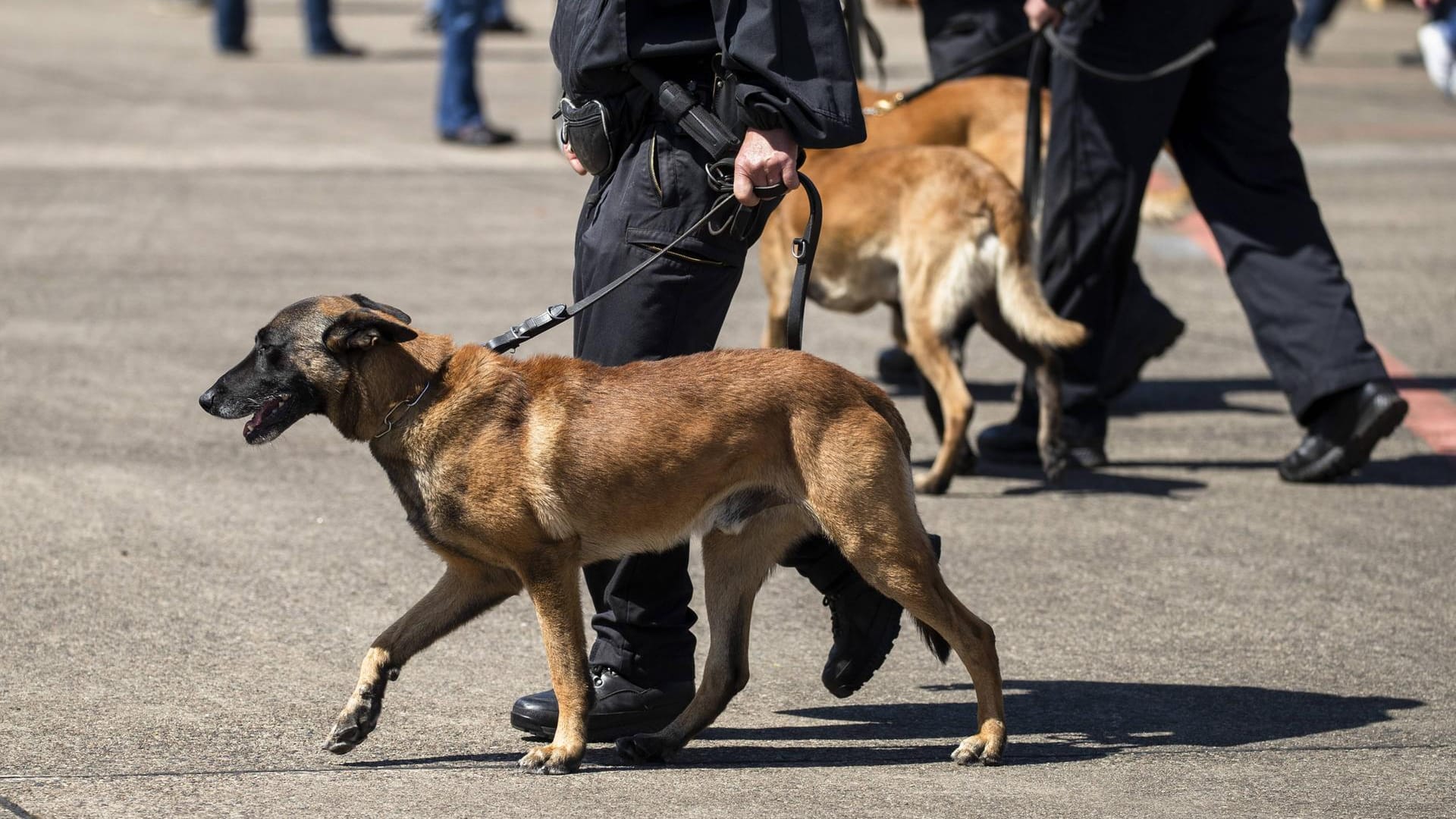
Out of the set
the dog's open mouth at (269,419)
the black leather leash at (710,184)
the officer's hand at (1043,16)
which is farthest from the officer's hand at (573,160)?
the officer's hand at (1043,16)

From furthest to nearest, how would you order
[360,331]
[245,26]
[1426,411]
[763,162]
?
[245,26] < [1426,411] < [763,162] < [360,331]

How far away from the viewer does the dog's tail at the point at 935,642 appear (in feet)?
13.6

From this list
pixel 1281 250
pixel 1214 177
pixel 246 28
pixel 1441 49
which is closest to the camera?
pixel 1281 250

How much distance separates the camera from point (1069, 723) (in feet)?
14.2

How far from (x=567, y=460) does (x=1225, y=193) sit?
3583 millimetres

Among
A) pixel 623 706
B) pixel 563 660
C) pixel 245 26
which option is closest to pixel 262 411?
pixel 563 660

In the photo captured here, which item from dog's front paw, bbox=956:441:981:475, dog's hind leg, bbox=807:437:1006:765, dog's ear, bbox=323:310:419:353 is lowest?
dog's front paw, bbox=956:441:981:475

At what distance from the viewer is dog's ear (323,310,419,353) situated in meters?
3.80

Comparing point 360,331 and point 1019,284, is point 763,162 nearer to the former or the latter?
point 360,331

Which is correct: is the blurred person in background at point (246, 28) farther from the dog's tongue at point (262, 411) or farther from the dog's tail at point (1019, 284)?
the dog's tongue at point (262, 411)

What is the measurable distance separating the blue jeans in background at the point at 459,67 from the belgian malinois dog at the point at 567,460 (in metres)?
8.92

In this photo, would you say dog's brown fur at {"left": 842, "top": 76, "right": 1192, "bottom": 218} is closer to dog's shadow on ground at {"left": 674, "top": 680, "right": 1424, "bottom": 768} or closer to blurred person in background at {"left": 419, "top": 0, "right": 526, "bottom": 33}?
dog's shadow on ground at {"left": 674, "top": 680, "right": 1424, "bottom": 768}

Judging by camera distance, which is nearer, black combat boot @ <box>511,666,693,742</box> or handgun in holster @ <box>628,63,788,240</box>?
handgun in holster @ <box>628,63,788,240</box>

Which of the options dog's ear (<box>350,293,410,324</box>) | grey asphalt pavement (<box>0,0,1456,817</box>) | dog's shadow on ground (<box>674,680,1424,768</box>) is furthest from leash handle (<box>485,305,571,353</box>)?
dog's shadow on ground (<box>674,680,1424,768</box>)
